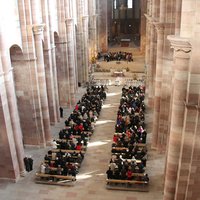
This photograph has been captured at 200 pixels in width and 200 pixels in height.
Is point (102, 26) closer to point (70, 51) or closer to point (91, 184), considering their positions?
point (70, 51)

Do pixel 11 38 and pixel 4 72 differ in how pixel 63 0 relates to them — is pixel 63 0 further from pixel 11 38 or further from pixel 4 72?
pixel 4 72

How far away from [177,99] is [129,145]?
768 cm

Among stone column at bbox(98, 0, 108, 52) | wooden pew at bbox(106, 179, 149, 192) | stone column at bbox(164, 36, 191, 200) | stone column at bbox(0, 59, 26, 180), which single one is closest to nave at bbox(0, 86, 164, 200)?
wooden pew at bbox(106, 179, 149, 192)

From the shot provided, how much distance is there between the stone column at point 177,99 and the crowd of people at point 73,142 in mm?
5930

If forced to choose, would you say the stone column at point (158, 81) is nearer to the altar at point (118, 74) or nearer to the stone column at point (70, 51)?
the stone column at point (70, 51)

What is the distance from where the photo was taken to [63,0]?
22.5 meters

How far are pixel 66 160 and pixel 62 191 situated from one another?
176 centimetres

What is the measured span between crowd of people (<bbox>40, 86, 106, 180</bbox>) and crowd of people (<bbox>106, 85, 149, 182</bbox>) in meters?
1.87

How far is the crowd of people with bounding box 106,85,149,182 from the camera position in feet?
45.7

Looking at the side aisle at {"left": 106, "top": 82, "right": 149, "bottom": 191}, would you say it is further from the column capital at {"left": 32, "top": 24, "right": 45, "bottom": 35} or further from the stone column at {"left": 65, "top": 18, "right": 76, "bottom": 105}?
the column capital at {"left": 32, "top": 24, "right": 45, "bottom": 35}

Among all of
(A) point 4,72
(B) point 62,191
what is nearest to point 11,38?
(A) point 4,72

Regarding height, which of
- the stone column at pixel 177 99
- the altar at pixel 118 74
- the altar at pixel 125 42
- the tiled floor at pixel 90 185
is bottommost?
the tiled floor at pixel 90 185

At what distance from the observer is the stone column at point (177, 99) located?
28.0 feet

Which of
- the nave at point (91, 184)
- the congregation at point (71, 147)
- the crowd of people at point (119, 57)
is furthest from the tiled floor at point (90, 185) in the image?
the crowd of people at point (119, 57)
